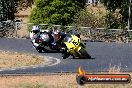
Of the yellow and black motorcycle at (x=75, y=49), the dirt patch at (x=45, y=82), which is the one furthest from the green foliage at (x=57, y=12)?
the dirt patch at (x=45, y=82)

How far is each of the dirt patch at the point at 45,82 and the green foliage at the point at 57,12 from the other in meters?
20.9

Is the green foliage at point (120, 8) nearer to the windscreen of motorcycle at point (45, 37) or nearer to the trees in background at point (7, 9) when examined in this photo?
the trees in background at point (7, 9)

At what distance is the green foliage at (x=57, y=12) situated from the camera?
40406mm

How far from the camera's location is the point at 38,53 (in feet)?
95.6

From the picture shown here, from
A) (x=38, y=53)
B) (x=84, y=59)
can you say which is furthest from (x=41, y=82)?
(x=38, y=53)

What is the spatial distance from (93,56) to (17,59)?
4.03 metres

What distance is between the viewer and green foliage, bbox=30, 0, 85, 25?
4041 centimetres

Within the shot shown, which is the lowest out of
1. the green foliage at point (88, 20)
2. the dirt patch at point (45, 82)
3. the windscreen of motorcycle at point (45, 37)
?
the green foliage at point (88, 20)

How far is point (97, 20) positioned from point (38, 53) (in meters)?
12.1

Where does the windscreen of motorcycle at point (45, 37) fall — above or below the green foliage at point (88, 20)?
above

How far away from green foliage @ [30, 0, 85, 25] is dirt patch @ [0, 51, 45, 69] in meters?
12.3

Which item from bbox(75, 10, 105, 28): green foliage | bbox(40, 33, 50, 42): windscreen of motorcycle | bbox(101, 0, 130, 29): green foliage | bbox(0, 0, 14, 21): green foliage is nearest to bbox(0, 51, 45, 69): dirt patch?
bbox(40, 33, 50, 42): windscreen of motorcycle

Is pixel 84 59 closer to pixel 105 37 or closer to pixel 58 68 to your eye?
pixel 58 68

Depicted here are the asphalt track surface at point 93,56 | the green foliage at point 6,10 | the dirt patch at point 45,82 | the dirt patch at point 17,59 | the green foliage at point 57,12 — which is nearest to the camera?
the dirt patch at point 45,82
